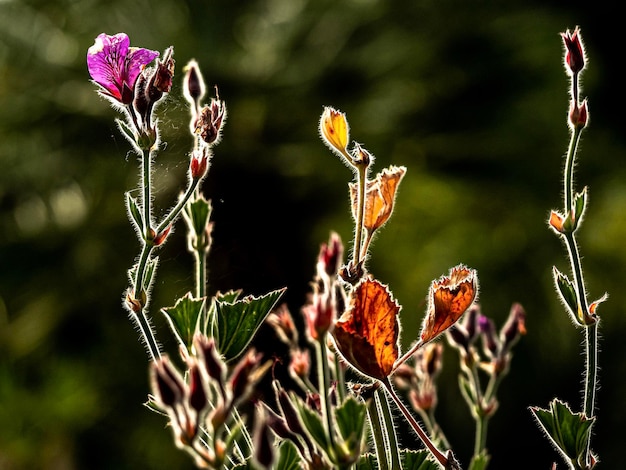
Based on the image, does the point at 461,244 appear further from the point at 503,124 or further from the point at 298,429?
the point at 298,429

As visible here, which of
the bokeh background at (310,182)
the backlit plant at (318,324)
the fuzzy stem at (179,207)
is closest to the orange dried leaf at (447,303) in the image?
the backlit plant at (318,324)

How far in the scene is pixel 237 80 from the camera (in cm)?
264

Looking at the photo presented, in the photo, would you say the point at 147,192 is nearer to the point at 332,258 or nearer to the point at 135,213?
the point at 135,213

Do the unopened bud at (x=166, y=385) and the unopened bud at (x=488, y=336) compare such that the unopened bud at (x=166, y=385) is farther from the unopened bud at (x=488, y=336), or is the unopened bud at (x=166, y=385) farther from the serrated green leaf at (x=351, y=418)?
the unopened bud at (x=488, y=336)

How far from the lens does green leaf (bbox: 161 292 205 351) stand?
357mm

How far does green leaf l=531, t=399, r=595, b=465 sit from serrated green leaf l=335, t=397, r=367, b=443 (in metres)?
0.11

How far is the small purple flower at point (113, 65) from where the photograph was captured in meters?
0.38

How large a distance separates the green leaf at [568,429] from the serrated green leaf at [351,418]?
107 millimetres

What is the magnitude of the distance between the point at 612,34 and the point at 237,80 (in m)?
1.12

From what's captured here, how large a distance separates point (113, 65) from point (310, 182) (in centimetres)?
213

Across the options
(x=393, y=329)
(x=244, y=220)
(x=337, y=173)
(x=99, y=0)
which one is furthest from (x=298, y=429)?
(x=99, y=0)

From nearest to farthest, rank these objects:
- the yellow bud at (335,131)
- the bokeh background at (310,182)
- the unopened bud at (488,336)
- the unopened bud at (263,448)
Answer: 1. the unopened bud at (263,448)
2. the yellow bud at (335,131)
3. the unopened bud at (488,336)
4. the bokeh background at (310,182)

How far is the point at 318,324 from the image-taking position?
0.27m

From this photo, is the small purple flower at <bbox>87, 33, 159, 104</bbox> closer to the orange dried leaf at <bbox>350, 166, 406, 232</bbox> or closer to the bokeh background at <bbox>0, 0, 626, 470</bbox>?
the orange dried leaf at <bbox>350, 166, 406, 232</bbox>
